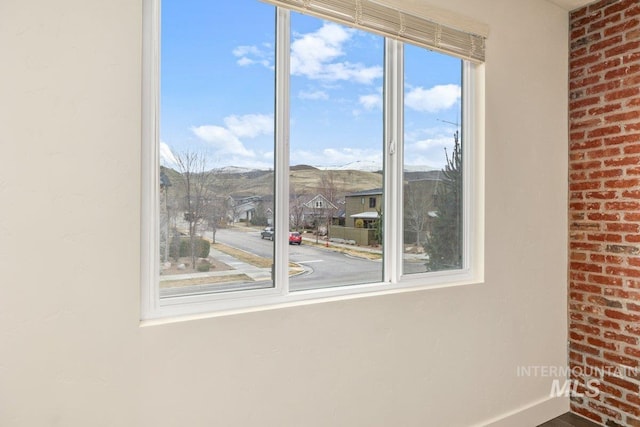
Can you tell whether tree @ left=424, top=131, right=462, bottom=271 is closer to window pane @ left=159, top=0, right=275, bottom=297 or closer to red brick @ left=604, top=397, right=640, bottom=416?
window pane @ left=159, top=0, right=275, bottom=297

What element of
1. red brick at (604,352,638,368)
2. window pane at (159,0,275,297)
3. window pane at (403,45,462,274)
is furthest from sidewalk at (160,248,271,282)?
red brick at (604,352,638,368)

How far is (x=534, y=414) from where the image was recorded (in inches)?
99.1

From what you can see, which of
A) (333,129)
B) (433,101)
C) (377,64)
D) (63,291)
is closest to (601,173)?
(433,101)

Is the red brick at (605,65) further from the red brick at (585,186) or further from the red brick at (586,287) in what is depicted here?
the red brick at (586,287)

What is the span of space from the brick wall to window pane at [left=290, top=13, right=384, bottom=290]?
5.13ft

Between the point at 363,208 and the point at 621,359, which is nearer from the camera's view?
the point at 363,208

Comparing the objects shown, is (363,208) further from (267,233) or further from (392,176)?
(267,233)

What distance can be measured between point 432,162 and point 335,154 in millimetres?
650

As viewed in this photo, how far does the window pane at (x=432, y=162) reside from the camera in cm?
216

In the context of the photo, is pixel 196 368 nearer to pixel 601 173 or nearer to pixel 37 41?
pixel 37 41

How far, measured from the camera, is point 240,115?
1.71 m

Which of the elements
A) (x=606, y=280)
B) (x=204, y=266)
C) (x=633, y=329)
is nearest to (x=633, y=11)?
(x=606, y=280)

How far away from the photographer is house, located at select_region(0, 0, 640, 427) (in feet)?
4.05

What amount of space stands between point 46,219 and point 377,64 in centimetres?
165
